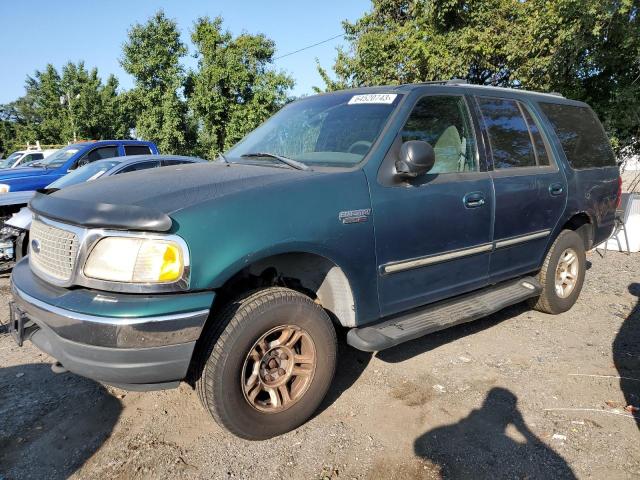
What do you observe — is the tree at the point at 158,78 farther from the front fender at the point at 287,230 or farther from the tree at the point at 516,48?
the front fender at the point at 287,230

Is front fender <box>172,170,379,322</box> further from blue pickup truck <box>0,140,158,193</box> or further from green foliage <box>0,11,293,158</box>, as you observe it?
green foliage <box>0,11,293,158</box>

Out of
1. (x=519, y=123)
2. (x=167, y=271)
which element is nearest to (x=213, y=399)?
(x=167, y=271)

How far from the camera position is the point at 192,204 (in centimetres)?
226

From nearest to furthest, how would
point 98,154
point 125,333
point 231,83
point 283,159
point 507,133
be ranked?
point 125,333 < point 283,159 < point 507,133 < point 98,154 < point 231,83

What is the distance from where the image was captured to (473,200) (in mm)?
3357

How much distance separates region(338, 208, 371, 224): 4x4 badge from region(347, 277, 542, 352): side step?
2.30 feet

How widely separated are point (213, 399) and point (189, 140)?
82.5ft

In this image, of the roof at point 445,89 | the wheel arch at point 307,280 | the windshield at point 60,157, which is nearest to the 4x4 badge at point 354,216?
the wheel arch at point 307,280

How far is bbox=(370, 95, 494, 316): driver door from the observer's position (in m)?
2.91

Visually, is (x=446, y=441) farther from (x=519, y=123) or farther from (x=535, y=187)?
(x=519, y=123)

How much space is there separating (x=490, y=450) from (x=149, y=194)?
2299 mm

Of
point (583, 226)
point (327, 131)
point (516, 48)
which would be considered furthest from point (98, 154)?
point (516, 48)

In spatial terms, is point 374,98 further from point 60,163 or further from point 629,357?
point 60,163

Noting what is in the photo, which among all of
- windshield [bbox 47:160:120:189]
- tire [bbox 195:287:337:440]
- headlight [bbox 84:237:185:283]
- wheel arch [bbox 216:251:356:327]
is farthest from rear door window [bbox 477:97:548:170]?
windshield [bbox 47:160:120:189]
